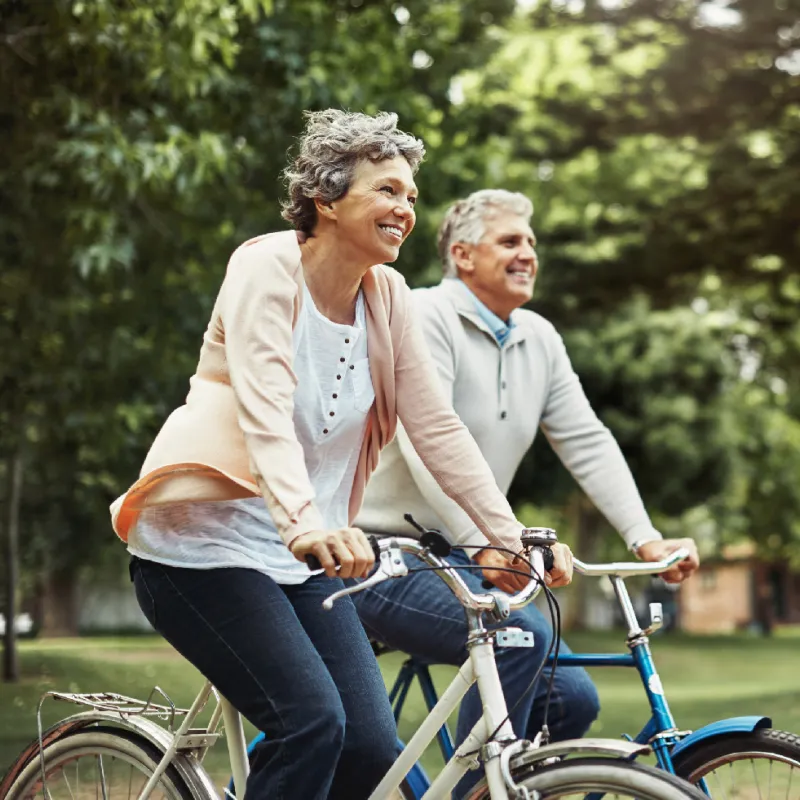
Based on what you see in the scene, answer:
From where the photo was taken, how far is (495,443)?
Answer: 14.5 ft

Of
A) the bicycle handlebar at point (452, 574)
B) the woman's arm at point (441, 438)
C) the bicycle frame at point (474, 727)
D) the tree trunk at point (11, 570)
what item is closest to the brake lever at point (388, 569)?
the bicycle handlebar at point (452, 574)

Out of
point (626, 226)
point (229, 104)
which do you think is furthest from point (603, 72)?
point (229, 104)

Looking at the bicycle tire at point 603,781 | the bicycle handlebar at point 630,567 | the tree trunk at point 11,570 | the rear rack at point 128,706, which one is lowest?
the tree trunk at point 11,570

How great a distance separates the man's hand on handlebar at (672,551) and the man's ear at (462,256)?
108 cm

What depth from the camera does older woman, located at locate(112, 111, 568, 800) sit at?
2.94 metres

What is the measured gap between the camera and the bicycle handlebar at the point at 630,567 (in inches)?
137

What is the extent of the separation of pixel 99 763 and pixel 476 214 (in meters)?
2.04

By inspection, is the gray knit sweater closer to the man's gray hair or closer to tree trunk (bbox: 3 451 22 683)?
the man's gray hair

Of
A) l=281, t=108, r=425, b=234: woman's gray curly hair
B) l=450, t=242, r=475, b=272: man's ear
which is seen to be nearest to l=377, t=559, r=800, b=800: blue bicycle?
l=281, t=108, r=425, b=234: woman's gray curly hair

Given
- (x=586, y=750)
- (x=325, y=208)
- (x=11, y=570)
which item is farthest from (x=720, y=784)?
(x=11, y=570)

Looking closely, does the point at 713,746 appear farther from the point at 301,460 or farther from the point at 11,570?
the point at 11,570

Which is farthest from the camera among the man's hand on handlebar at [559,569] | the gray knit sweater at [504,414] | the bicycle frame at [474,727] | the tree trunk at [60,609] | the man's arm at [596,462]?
the tree trunk at [60,609]

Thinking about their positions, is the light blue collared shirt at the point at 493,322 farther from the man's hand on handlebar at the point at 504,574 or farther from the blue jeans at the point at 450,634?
the man's hand on handlebar at the point at 504,574

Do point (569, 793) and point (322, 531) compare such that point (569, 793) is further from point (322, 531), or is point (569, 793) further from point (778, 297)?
point (778, 297)
